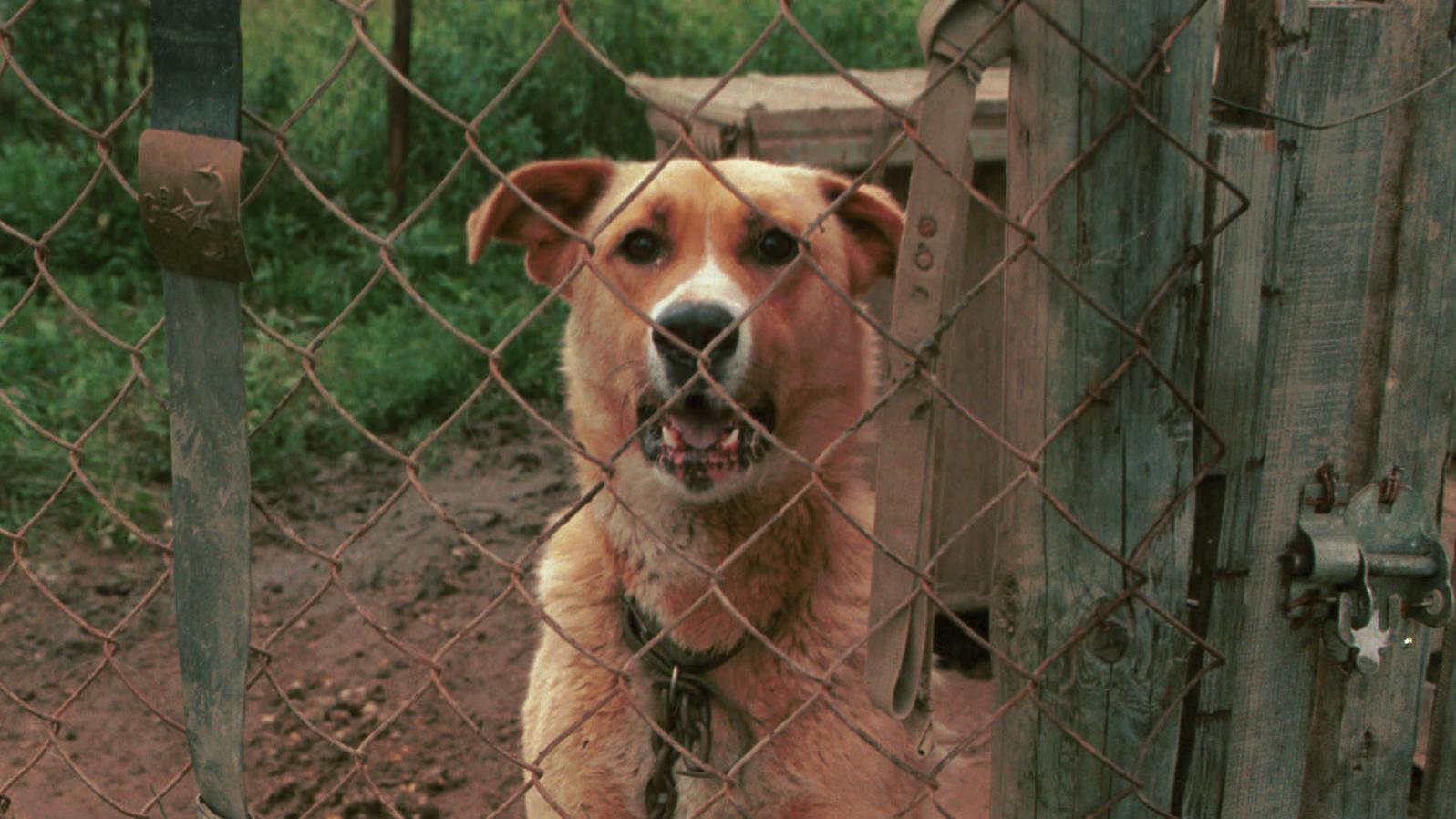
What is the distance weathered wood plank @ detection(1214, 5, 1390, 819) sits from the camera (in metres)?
1.51

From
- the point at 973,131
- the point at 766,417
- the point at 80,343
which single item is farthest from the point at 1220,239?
the point at 80,343

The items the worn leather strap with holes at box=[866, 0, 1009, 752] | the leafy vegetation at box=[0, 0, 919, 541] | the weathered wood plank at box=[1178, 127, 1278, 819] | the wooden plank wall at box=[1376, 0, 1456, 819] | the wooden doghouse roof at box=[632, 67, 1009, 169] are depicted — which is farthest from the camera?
the leafy vegetation at box=[0, 0, 919, 541]

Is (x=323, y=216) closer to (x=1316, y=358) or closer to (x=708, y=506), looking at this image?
(x=708, y=506)

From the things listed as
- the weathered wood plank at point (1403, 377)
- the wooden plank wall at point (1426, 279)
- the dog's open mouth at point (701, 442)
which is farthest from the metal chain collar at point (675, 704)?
the wooden plank wall at point (1426, 279)

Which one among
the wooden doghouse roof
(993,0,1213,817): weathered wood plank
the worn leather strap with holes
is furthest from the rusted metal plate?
the wooden doghouse roof

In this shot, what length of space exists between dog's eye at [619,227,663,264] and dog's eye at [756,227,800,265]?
0.23 m

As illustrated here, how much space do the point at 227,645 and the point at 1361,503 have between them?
1.48 m

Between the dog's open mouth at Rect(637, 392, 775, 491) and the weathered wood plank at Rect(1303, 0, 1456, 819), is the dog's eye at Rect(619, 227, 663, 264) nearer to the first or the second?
the dog's open mouth at Rect(637, 392, 775, 491)

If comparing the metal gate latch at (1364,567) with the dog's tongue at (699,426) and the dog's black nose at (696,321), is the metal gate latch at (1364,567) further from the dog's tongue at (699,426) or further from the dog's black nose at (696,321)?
the dog's tongue at (699,426)

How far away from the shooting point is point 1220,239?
143 cm

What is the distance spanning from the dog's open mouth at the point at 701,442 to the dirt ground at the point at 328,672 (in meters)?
0.58

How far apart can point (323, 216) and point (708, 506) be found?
5.27 meters

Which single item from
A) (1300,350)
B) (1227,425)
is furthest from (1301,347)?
(1227,425)

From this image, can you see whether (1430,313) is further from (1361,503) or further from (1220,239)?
(1220,239)
